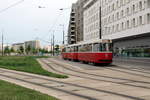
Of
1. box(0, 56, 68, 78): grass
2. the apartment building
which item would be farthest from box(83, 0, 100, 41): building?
box(0, 56, 68, 78): grass

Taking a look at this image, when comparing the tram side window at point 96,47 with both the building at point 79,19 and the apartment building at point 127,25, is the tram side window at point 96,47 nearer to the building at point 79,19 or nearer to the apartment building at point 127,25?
the apartment building at point 127,25

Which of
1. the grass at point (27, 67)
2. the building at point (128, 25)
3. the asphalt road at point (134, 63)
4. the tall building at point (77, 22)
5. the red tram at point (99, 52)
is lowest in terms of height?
the grass at point (27, 67)

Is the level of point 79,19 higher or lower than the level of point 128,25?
higher

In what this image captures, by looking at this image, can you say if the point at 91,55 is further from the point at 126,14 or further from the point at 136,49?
the point at 126,14

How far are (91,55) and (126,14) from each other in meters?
28.1

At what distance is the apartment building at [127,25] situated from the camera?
4639 centimetres

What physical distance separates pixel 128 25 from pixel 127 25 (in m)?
0.42

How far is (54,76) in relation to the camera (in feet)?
56.0

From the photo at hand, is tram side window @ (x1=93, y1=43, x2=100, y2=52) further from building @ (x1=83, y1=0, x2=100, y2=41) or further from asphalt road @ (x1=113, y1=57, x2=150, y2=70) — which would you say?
building @ (x1=83, y1=0, x2=100, y2=41)

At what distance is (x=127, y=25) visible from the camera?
53469mm

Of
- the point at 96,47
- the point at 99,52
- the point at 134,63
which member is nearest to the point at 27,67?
the point at 96,47

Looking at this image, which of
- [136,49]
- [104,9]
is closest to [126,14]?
[136,49]

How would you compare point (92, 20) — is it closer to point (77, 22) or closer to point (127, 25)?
point (127, 25)

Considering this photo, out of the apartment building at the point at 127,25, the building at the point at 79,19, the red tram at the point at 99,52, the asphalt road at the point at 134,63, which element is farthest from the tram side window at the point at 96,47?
the building at the point at 79,19
